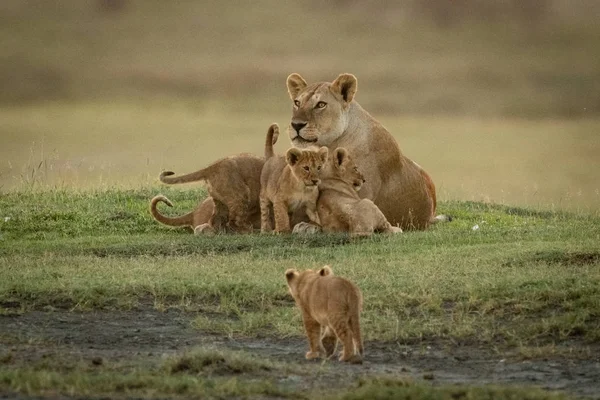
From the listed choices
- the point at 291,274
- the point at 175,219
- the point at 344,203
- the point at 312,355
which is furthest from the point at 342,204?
the point at 312,355

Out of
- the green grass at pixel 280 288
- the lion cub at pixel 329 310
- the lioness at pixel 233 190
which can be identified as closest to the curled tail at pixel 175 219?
the green grass at pixel 280 288

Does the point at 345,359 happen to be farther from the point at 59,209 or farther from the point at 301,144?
the point at 59,209

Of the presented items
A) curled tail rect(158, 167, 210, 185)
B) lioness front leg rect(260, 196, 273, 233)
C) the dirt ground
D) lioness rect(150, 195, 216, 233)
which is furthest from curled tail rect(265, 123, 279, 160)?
the dirt ground

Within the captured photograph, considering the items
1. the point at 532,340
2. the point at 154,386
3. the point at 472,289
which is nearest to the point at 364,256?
the point at 472,289

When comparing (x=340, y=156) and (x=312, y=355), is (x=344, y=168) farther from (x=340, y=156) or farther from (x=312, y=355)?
(x=312, y=355)

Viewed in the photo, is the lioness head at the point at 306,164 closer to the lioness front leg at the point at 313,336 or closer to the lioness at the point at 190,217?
the lioness at the point at 190,217

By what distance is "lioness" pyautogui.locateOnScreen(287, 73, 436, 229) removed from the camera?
13.3 meters

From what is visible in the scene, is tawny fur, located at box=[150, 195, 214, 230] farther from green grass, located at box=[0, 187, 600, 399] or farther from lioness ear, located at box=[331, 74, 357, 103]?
lioness ear, located at box=[331, 74, 357, 103]

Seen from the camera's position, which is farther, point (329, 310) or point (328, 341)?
point (328, 341)

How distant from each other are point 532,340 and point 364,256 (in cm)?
335

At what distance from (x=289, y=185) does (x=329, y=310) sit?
565 centimetres

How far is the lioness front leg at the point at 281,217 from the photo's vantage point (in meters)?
12.4

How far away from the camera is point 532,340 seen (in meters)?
7.84

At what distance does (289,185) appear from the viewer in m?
12.3
